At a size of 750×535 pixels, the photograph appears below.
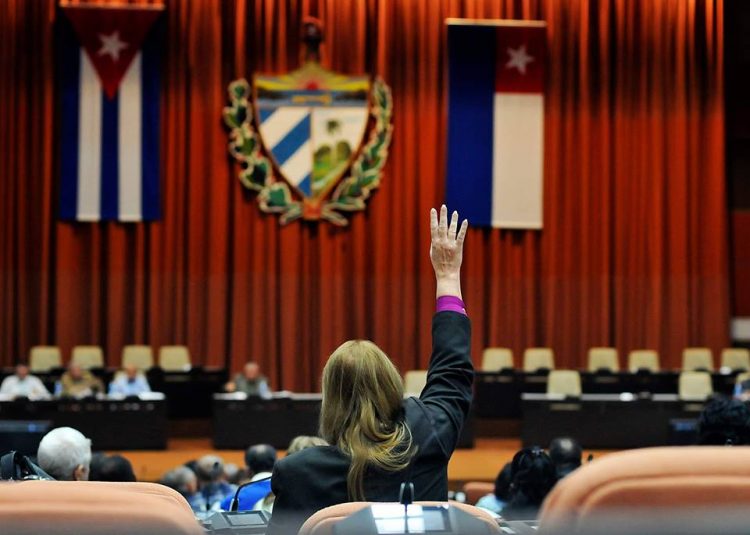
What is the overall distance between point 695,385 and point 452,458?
3183 millimetres

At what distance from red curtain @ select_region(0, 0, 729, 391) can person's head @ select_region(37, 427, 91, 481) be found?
1145cm

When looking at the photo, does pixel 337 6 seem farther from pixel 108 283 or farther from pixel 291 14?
pixel 108 283

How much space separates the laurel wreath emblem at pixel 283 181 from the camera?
15.4 meters

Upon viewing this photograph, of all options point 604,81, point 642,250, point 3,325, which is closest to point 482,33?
point 604,81

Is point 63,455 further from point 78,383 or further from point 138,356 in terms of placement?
point 138,356

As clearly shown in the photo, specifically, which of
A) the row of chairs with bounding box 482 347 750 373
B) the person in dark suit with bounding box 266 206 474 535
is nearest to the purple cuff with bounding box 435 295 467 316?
the person in dark suit with bounding box 266 206 474 535

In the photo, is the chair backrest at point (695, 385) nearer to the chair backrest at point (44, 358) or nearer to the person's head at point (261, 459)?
the person's head at point (261, 459)

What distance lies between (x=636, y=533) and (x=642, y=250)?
15896mm

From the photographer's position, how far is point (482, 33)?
15.2 metres

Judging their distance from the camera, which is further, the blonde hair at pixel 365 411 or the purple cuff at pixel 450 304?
the purple cuff at pixel 450 304

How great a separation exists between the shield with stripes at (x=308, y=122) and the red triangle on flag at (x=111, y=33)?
71.1 inches

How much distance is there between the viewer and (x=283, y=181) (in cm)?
1552

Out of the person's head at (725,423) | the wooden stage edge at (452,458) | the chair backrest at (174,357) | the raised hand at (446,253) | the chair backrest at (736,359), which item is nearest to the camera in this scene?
the raised hand at (446,253)

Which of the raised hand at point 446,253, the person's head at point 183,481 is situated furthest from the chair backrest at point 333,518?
the person's head at point 183,481
